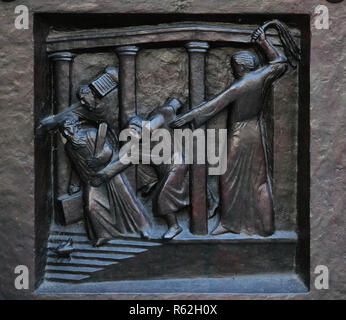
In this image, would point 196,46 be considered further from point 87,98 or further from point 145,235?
point 145,235

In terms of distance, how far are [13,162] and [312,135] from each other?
4.37 feet

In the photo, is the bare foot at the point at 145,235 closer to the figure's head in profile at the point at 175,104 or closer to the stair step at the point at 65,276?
the stair step at the point at 65,276

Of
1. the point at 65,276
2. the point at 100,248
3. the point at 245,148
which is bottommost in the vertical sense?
the point at 65,276

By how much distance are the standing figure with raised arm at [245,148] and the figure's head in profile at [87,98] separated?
383 mm

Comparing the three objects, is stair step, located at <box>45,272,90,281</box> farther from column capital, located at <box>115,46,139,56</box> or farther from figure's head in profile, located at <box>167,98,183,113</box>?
column capital, located at <box>115,46,139,56</box>

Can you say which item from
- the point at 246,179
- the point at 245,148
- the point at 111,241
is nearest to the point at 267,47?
the point at 245,148

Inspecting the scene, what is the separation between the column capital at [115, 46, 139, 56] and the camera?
248 cm

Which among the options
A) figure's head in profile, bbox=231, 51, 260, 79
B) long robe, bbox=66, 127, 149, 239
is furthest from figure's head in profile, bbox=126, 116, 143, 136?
figure's head in profile, bbox=231, 51, 260, 79

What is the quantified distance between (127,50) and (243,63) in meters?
0.53

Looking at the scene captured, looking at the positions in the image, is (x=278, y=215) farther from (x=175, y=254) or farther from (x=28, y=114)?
(x=28, y=114)

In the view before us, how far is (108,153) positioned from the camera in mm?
2527

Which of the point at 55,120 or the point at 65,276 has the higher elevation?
the point at 55,120

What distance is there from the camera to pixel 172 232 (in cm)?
251

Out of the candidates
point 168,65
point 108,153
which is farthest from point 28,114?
point 168,65
